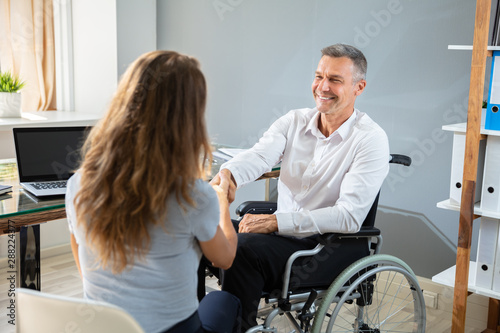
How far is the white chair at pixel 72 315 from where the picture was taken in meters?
1.06

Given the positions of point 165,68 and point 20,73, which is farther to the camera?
point 20,73

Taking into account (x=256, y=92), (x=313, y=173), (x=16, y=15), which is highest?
(x=16, y=15)

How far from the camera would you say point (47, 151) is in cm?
209

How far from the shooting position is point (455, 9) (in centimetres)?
260

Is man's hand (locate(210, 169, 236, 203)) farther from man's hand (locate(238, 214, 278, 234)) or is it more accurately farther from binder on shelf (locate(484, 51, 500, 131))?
binder on shelf (locate(484, 51, 500, 131))

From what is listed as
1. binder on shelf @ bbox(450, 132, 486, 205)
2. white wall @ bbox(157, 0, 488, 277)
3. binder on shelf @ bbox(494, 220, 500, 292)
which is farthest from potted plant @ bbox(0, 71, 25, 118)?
binder on shelf @ bbox(494, 220, 500, 292)

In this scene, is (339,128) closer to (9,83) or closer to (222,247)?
(222,247)

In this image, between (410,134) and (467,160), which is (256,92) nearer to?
(410,134)

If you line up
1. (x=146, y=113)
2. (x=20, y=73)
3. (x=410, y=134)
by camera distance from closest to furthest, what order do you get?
(x=146, y=113) → (x=410, y=134) → (x=20, y=73)

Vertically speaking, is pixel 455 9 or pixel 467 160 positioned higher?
pixel 455 9

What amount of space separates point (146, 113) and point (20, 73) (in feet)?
8.84

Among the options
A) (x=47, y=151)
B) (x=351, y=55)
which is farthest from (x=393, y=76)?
(x=47, y=151)

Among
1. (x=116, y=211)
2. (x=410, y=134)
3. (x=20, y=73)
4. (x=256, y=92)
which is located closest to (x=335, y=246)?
(x=116, y=211)

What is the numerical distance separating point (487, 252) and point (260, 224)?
0.98 m
